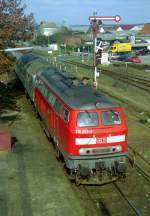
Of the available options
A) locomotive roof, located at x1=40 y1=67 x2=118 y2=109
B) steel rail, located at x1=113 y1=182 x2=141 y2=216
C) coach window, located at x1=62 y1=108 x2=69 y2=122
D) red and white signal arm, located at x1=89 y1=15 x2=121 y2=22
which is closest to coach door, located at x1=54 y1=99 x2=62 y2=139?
locomotive roof, located at x1=40 y1=67 x2=118 y2=109

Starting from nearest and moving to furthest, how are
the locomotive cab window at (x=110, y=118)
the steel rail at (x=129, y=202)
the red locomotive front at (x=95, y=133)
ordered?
the steel rail at (x=129, y=202), the red locomotive front at (x=95, y=133), the locomotive cab window at (x=110, y=118)

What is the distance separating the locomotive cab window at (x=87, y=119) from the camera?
1293 cm

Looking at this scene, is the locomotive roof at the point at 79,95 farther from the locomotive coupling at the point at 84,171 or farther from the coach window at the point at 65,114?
the locomotive coupling at the point at 84,171

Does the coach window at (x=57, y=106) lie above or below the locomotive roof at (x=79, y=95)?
below

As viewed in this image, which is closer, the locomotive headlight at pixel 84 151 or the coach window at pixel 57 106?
the locomotive headlight at pixel 84 151

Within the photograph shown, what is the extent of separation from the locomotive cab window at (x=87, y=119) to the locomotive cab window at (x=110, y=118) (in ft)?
0.88

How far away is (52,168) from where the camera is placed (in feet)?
48.9

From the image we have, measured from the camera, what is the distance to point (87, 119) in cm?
→ 1299

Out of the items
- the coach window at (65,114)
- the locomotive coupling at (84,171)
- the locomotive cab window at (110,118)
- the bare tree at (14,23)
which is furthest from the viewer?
the bare tree at (14,23)

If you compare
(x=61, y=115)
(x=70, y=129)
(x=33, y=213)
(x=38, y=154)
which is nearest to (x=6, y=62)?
(x=38, y=154)

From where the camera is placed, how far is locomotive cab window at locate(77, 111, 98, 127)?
12.9 metres

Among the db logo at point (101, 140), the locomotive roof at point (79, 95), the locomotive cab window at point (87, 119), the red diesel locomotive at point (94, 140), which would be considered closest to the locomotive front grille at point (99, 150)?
the red diesel locomotive at point (94, 140)

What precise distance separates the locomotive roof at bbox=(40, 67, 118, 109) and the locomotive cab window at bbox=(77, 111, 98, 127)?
0.23m

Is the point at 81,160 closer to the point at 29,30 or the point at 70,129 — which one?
the point at 70,129
